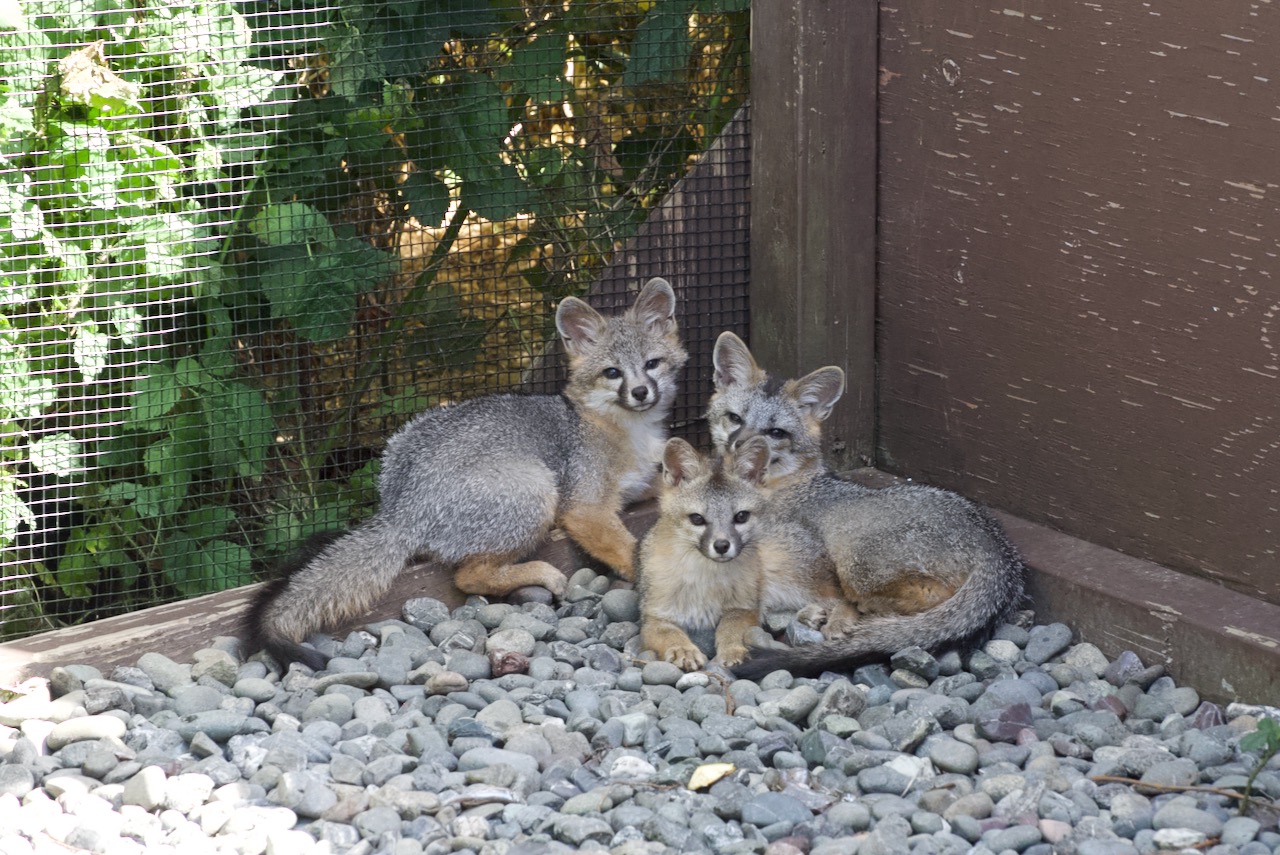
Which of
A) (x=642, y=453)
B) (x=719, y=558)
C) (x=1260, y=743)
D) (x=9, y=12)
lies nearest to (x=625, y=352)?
(x=642, y=453)

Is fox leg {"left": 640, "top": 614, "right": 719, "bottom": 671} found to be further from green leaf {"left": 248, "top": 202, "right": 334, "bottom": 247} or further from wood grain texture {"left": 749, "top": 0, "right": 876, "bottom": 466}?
green leaf {"left": 248, "top": 202, "right": 334, "bottom": 247}

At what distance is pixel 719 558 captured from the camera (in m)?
4.20

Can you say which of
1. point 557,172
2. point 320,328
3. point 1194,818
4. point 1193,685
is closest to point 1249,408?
point 1193,685

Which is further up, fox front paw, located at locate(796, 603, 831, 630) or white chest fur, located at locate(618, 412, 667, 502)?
white chest fur, located at locate(618, 412, 667, 502)

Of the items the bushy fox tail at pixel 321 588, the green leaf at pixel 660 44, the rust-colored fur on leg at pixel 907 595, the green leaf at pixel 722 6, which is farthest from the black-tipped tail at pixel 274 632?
the green leaf at pixel 722 6

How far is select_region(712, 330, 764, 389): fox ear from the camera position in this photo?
5.10m

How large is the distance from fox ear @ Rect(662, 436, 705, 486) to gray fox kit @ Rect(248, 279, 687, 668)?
18.9 inches

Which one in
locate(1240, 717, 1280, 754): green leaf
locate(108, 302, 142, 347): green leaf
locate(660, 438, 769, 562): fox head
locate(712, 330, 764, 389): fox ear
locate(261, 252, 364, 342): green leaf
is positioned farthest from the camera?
locate(712, 330, 764, 389): fox ear

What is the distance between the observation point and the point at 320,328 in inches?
197

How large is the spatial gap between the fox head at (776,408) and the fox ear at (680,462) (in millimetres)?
476

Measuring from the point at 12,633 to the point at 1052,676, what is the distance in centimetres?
340

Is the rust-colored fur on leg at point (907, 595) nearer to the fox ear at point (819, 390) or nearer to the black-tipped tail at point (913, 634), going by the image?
the black-tipped tail at point (913, 634)

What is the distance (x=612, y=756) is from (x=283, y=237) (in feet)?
7.67

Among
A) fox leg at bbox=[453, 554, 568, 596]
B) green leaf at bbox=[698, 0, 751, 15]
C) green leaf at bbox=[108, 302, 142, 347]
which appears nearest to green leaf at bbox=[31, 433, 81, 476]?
green leaf at bbox=[108, 302, 142, 347]
